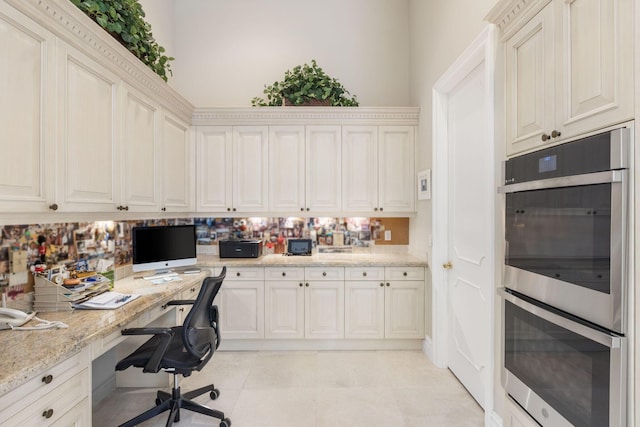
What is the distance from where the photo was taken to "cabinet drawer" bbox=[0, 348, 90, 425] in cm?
107

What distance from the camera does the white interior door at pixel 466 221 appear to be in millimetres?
1871

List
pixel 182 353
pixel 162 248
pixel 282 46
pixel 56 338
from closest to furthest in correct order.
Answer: pixel 56 338 < pixel 182 353 < pixel 162 248 < pixel 282 46

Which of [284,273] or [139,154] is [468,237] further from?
[139,154]

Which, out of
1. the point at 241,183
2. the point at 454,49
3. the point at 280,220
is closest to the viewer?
the point at 454,49

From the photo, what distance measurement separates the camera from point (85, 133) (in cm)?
190

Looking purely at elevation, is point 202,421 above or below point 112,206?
below

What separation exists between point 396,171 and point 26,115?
3.01 metres

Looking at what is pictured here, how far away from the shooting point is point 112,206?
2.15 metres

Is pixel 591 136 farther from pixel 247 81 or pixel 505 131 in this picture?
pixel 247 81

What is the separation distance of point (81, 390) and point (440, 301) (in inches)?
105

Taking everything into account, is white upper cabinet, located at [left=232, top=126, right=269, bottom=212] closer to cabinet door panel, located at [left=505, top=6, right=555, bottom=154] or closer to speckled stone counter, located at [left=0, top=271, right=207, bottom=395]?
speckled stone counter, located at [left=0, top=271, right=207, bottom=395]

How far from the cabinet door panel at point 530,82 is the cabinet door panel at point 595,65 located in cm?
7

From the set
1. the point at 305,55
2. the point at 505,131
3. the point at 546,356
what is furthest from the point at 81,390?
the point at 305,55

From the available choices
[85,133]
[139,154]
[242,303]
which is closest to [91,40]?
[85,133]
